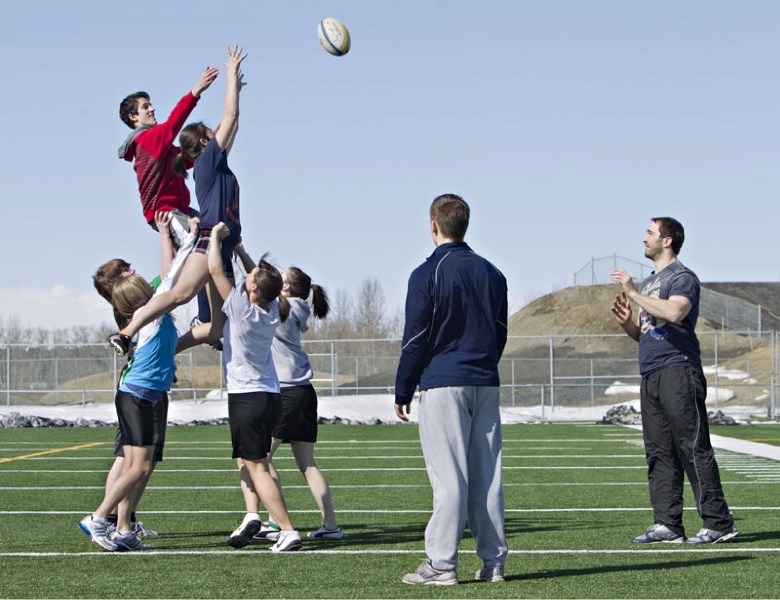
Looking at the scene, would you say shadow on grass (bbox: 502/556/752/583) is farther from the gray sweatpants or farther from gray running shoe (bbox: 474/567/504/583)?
the gray sweatpants

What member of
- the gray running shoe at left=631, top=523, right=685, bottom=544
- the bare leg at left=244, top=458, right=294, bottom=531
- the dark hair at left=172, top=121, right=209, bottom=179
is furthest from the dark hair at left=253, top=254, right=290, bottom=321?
the gray running shoe at left=631, top=523, right=685, bottom=544

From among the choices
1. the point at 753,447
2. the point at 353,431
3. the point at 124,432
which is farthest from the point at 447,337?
the point at 353,431

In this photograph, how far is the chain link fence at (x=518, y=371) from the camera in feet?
141

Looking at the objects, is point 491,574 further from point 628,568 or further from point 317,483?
→ point 317,483

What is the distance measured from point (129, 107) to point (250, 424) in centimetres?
270

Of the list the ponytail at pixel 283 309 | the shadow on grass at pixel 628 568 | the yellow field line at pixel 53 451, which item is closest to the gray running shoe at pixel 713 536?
the shadow on grass at pixel 628 568

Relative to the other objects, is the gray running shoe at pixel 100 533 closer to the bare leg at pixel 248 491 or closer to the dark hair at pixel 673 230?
the bare leg at pixel 248 491

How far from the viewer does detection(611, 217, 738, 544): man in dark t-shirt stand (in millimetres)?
8383

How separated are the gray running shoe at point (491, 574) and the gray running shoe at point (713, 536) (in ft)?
6.96

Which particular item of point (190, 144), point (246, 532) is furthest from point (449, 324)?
point (190, 144)

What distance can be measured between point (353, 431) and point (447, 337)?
18.9m

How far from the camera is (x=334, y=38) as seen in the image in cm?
1028

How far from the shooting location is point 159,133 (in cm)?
891

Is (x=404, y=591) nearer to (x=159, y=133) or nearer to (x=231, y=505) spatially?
(x=159, y=133)
